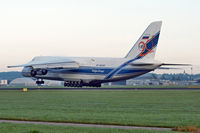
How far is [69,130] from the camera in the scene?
56.0 ft

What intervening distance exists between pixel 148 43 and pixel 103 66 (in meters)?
8.97

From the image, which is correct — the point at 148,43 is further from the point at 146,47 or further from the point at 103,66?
the point at 103,66

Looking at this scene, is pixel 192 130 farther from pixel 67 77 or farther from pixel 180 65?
pixel 67 77

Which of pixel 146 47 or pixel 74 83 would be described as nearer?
pixel 146 47

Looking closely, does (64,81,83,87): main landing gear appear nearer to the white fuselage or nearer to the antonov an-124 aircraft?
the antonov an-124 aircraft

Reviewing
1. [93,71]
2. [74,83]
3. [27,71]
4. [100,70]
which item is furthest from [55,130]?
[74,83]

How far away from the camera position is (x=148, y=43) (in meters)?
63.6

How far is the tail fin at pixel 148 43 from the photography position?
207ft

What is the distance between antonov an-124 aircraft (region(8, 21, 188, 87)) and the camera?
62.6m

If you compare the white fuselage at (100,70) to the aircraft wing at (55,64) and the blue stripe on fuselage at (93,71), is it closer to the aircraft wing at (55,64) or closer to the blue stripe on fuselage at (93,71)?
the blue stripe on fuselage at (93,71)

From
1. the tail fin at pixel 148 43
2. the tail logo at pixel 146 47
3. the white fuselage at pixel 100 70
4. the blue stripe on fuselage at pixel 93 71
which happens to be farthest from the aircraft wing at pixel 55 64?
the tail logo at pixel 146 47

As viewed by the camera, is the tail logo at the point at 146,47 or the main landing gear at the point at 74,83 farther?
the main landing gear at the point at 74,83

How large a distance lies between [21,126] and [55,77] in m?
49.1

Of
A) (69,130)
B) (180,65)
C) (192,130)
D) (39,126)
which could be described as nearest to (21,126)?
(39,126)
